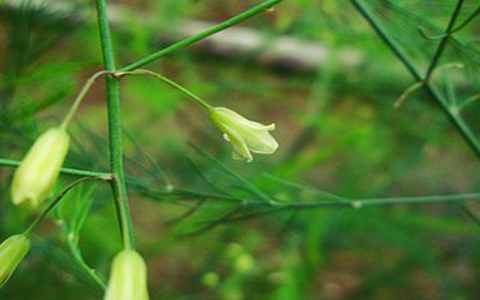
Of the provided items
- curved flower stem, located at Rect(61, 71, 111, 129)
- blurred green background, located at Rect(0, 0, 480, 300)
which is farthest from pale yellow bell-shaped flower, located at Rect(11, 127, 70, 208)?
blurred green background, located at Rect(0, 0, 480, 300)

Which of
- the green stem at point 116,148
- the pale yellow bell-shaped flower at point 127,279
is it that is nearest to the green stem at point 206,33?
the green stem at point 116,148

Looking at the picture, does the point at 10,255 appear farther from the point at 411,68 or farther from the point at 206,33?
the point at 411,68

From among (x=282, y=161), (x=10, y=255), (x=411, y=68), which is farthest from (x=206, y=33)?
(x=282, y=161)

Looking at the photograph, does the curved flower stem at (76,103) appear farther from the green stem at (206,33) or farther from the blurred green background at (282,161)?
the blurred green background at (282,161)

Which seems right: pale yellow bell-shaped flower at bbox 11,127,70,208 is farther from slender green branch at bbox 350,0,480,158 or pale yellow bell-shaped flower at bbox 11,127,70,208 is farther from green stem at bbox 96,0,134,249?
slender green branch at bbox 350,0,480,158

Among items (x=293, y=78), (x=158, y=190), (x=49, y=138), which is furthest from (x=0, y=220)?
(x=293, y=78)

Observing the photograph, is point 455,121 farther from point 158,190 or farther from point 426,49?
point 158,190
